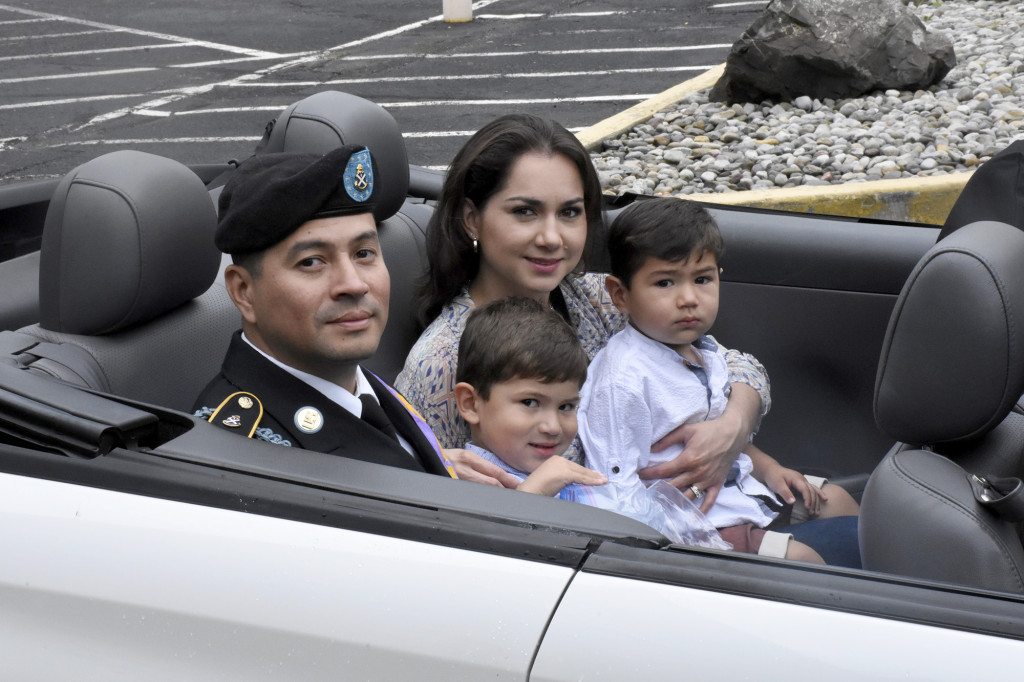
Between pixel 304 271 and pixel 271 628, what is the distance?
62 centimetres

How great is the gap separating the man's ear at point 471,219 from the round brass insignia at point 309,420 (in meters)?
0.94

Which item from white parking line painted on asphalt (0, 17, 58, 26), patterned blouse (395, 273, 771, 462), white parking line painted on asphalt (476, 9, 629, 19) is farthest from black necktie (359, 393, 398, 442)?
white parking line painted on asphalt (0, 17, 58, 26)

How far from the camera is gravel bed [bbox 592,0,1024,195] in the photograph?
5.61m

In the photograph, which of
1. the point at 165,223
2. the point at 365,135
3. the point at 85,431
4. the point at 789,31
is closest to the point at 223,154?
the point at 789,31

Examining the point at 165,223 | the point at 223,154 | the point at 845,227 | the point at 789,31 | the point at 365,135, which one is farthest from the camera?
the point at 223,154

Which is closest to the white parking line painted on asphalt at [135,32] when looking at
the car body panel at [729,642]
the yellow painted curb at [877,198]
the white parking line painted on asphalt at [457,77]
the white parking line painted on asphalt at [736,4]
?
the white parking line painted on asphalt at [457,77]

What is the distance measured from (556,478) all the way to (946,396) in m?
0.69

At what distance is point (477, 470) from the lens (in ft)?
7.15

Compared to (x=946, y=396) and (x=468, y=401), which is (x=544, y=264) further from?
(x=946, y=396)

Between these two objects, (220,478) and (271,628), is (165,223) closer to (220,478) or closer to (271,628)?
(220,478)

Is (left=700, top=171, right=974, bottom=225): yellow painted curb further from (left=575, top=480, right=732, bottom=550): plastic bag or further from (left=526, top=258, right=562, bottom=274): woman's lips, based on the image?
(left=575, top=480, right=732, bottom=550): plastic bag

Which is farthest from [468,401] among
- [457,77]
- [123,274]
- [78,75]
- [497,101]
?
[78,75]

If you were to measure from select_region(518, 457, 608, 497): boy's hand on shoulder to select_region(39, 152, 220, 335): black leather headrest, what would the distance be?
0.81 metres

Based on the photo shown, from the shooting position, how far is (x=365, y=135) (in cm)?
271
